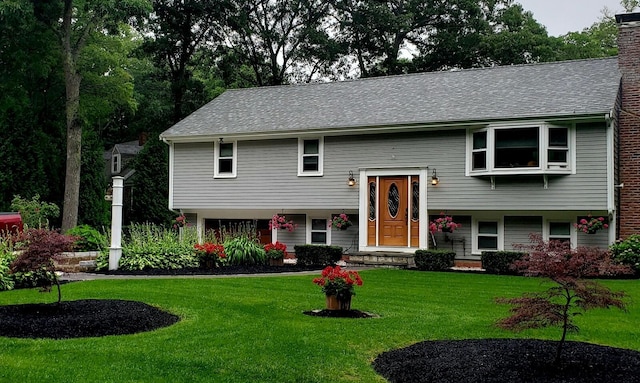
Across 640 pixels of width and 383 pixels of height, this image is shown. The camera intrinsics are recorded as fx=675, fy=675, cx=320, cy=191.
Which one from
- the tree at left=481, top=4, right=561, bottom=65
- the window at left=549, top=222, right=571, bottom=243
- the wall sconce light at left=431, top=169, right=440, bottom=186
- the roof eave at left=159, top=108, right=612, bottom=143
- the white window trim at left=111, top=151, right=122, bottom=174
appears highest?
the tree at left=481, top=4, right=561, bottom=65

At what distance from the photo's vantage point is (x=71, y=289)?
11.9m

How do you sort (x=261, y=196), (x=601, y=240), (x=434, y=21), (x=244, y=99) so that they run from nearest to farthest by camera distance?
1. (x=601, y=240)
2. (x=261, y=196)
3. (x=244, y=99)
4. (x=434, y=21)

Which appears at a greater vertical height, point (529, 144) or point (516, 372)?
point (529, 144)

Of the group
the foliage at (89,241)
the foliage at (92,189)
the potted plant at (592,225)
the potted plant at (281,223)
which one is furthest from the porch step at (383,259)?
the foliage at (92,189)

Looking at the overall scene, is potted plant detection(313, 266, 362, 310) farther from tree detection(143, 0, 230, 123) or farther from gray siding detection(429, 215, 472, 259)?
tree detection(143, 0, 230, 123)

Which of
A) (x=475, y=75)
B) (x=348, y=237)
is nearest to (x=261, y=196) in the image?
(x=348, y=237)

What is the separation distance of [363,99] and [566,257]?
16.3m

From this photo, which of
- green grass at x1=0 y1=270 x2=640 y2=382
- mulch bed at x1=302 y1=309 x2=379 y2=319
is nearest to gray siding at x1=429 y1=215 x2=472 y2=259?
green grass at x1=0 y1=270 x2=640 y2=382

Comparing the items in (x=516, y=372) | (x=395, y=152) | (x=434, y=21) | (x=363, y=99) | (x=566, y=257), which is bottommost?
(x=516, y=372)

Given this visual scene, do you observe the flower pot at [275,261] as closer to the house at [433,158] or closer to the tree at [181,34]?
the house at [433,158]

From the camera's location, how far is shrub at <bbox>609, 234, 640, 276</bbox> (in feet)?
51.8

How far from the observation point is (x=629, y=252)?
1588 centimetres

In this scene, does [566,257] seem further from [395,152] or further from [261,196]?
[261,196]

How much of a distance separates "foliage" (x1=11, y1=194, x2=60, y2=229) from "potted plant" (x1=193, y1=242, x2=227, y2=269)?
29.2ft
